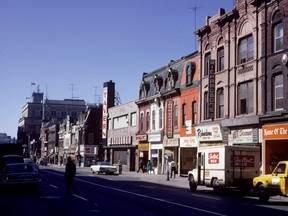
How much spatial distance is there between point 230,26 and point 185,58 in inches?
376

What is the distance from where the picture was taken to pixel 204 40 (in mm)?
38719

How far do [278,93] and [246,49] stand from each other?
5056 mm

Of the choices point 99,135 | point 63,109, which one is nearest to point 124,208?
point 99,135

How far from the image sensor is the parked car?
2278cm

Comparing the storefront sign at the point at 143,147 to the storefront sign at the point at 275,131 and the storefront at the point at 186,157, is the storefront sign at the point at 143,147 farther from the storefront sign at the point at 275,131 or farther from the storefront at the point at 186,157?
the storefront sign at the point at 275,131

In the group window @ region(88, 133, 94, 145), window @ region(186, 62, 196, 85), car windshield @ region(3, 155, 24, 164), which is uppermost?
window @ region(186, 62, 196, 85)

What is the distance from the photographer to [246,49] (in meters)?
32.2

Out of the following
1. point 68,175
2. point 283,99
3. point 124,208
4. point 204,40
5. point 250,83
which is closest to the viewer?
point 124,208

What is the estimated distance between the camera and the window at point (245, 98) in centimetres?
3131

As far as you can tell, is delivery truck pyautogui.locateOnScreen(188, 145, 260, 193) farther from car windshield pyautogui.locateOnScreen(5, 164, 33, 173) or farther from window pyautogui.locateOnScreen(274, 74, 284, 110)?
car windshield pyautogui.locateOnScreen(5, 164, 33, 173)

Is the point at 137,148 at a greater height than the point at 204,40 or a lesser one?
lesser

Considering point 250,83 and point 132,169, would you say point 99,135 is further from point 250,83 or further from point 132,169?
point 250,83

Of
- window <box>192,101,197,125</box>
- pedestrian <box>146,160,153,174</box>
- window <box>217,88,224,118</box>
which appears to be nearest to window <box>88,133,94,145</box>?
pedestrian <box>146,160,153,174</box>

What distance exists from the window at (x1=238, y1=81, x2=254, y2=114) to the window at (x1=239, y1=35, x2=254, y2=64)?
1.80m
